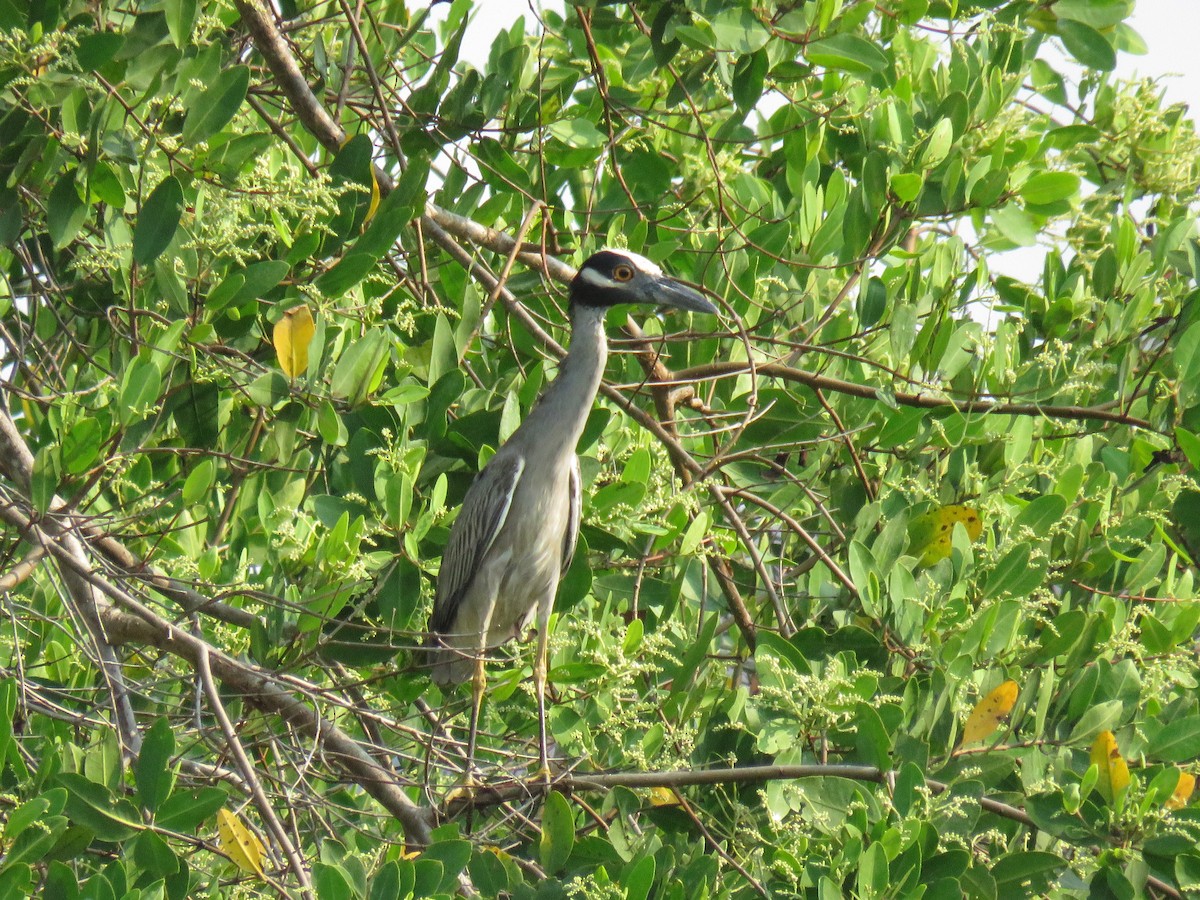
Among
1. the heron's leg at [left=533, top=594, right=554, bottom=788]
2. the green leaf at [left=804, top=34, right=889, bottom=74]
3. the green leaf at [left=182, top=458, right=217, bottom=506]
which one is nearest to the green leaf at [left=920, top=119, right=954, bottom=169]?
the green leaf at [left=804, top=34, right=889, bottom=74]

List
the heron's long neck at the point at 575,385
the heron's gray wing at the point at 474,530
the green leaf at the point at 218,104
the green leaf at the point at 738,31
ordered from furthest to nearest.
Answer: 1. the heron's gray wing at the point at 474,530
2. the heron's long neck at the point at 575,385
3. the green leaf at the point at 738,31
4. the green leaf at the point at 218,104

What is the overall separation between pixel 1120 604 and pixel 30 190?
2.96 metres

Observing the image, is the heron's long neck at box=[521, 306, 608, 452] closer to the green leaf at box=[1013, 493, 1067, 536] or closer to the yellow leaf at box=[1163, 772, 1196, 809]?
the green leaf at box=[1013, 493, 1067, 536]

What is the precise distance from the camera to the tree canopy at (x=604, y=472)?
2602 millimetres

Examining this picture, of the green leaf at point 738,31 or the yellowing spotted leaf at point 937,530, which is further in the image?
the yellowing spotted leaf at point 937,530

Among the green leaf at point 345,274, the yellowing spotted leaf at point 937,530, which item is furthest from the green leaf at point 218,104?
the yellowing spotted leaf at point 937,530

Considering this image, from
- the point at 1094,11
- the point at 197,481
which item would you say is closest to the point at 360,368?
the point at 197,481

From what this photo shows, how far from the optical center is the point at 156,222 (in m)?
2.75

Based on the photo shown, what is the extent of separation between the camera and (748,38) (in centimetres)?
318

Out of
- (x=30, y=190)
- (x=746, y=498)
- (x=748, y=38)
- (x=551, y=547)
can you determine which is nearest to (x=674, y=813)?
(x=746, y=498)

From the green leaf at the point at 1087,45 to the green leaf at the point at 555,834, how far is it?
2885 millimetres

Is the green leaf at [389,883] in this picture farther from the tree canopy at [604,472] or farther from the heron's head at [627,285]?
the heron's head at [627,285]

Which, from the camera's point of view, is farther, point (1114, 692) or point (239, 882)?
point (1114, 692)

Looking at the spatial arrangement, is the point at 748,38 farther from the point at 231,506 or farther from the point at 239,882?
the point at 239,882
